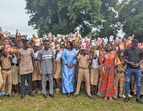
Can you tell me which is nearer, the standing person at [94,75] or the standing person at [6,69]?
the standing person at [6,69]

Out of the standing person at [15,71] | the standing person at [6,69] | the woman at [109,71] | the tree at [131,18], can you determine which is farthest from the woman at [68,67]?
the tree at [131,18]

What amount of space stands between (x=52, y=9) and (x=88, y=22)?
19.9 feet

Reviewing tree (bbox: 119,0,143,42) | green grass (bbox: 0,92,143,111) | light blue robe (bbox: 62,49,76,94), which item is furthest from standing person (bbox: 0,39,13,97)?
tree (bbox: 119,0,143,42)

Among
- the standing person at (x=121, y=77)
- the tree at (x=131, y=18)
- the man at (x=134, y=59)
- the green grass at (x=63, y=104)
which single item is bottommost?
the green grass at (x=63, y=104)

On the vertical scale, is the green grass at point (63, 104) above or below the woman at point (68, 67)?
below

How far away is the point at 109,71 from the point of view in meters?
5.46

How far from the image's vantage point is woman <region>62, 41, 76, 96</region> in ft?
18.8

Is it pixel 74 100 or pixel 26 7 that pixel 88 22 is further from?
pixel 74 100

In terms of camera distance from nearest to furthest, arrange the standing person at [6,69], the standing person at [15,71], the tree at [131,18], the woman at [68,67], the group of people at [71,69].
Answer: the standing person at [6,69] < the group of people at [71,69] < the standing person at [15,71] < the woman at [68,67] < the tree at [131,18]

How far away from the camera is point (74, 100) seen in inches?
211

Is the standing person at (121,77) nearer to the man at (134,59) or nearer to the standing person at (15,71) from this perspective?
the man at (134,59)

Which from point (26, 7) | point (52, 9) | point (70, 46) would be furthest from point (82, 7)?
point (70, 46)

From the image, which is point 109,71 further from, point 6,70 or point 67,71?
point 6,70

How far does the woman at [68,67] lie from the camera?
5719 mm
